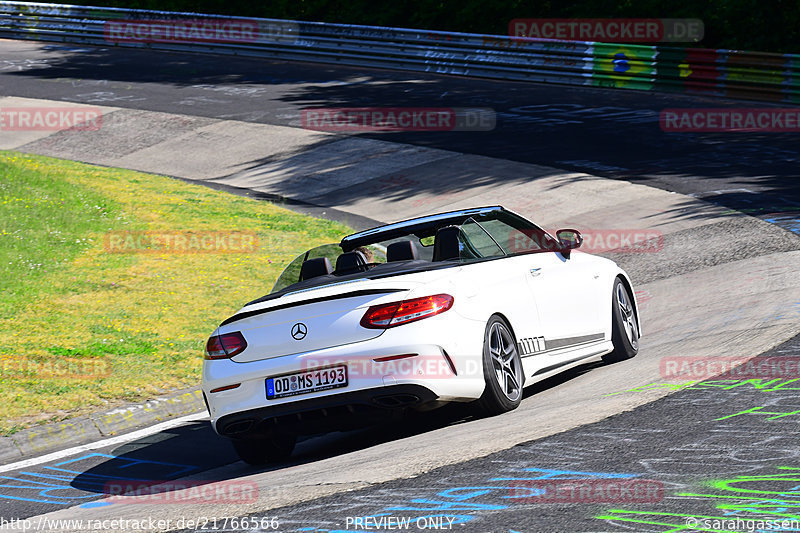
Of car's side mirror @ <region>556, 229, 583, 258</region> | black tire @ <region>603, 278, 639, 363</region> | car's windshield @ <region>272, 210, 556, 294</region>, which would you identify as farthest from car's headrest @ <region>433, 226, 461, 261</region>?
black tire @ <region>603, 278, 639, 363</region>

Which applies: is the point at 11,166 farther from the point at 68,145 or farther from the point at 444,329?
the point at 444,329

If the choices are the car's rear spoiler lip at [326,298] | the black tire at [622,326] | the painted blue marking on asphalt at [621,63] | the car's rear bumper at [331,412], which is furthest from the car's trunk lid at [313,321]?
the painted blue marking on asphalt at [621,63]

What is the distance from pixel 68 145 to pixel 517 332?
1870 cm

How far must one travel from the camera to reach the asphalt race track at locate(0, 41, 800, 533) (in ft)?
16.7

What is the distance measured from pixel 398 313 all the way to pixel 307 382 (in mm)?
708

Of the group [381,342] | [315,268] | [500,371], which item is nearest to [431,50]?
[315,268]

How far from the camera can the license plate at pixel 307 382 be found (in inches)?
261

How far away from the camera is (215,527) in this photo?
209 inches

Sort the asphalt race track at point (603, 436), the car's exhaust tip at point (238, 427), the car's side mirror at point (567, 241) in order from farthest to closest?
the car's side mirror at point (567, 241) → the car's exhaust tip at point (238, 427) → the asphalt race track at point (603, 436)

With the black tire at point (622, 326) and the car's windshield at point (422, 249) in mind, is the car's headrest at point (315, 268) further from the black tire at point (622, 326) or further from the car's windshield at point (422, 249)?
the black tire at point (622, 326)

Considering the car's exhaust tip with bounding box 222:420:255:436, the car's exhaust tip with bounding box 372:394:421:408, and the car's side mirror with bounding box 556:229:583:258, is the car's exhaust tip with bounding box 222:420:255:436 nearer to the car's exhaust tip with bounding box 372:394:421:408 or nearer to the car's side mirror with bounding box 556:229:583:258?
the car's exhaust tip with bounding box 372:394:421:408

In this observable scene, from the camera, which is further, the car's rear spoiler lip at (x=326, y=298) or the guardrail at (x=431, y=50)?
the guardrail at (x=431, y=50)

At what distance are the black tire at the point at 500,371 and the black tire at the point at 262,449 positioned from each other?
1.42 metres

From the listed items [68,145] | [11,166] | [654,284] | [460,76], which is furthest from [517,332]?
[460,76]
